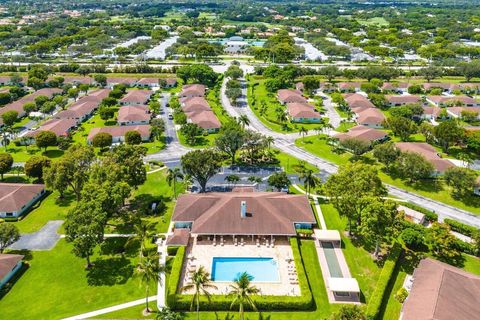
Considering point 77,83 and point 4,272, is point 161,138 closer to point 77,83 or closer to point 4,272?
point 4,272

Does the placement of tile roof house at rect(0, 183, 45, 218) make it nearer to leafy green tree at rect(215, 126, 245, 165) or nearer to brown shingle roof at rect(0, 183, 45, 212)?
brown shingle roof at rect(0, 183, 45, 212)

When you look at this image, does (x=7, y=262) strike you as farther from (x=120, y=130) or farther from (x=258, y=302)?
(x=120, y=130)

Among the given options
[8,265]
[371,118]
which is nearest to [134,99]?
[371,118]

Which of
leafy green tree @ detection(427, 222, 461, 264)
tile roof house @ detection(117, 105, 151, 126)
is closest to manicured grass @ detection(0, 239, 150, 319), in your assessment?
leafy green tree @ detection(427, 222, 461, 264)

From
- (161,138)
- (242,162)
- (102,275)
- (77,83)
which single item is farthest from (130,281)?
(77,83)

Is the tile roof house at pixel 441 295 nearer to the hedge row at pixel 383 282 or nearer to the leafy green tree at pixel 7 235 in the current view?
the hedge row at pixel 383 282

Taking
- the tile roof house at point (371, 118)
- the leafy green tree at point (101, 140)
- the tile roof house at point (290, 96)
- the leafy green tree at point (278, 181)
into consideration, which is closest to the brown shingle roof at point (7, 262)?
the leafy green tree at point (101, 140)
